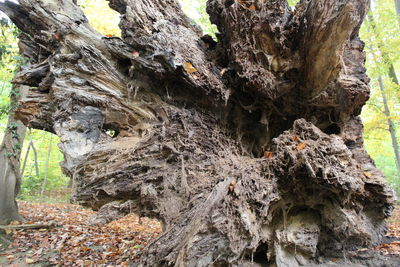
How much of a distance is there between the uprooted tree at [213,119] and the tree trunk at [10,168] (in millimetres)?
3084

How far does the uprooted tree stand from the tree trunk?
3084 mm

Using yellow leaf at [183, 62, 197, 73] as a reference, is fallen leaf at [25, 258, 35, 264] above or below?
below

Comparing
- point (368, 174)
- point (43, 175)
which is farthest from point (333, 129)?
point (43, 175)

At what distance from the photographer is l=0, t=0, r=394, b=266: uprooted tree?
2871mm

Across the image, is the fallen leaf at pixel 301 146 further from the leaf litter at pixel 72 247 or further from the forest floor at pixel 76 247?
the leaf litter at pixel 72 247

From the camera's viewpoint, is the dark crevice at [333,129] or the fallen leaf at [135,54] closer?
the fallen leaf at [135,54]

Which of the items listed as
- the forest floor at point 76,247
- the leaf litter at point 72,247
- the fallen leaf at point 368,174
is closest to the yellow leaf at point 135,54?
the leaf litter at point 72,247

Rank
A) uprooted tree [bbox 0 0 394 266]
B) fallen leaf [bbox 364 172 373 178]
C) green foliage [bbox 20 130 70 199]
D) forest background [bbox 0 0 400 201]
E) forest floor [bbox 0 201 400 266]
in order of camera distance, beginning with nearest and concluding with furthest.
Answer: uprooted tree [bbox 0 0 394 266] → fallen leaf [bbox 364 172 373 178] → forest floor [bbox 0 201 400 266] → forest background [bbox 0 0 400 201] → green foliage [bbox 20 130 70 199]

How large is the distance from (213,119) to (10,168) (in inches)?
224

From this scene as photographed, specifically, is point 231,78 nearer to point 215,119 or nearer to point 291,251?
point 215,119

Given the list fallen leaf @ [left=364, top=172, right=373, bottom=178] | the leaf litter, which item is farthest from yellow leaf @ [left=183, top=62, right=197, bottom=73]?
fallen leaf @ [left=364, top=172, right=373, bottom=178]

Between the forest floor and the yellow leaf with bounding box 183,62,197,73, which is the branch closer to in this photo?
the forest floor

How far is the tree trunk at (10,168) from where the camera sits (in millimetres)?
5729

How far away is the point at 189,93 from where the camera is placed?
11.9 feet
